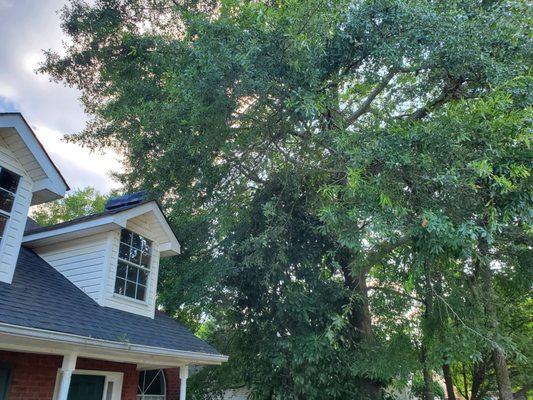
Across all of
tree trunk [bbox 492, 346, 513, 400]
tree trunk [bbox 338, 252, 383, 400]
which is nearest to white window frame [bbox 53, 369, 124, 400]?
tree trunk [bbox 338, 252, 383, 400]

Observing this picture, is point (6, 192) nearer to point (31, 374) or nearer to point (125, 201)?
point (125, 201)

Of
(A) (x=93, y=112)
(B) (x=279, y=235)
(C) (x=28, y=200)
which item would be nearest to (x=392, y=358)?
(B) (x=279, y=235)

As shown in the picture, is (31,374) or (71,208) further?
(71,208)

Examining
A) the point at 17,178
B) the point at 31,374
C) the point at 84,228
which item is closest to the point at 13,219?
the point at 17,178

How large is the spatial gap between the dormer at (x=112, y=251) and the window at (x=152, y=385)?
2.84 m

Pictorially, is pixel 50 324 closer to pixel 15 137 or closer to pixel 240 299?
pixel 15 137

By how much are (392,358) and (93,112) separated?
11.2m

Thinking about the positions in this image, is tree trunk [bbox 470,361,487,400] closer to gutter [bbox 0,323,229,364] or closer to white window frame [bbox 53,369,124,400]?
gutter [bbox 0,323,229,364]

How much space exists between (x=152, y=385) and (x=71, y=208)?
18.2 m

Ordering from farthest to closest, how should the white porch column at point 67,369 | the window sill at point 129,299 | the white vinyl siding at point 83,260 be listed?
1. the window sill at point 129,299
2. the white vinyl siding at point 83,260
3. the white porch column at point 67,369

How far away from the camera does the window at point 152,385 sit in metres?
10.1

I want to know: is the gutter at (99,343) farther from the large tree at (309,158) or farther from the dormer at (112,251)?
the large tree at (309,158)

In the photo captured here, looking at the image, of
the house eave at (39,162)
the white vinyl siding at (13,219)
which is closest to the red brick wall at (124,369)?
the white vinyl siding at (13,219)

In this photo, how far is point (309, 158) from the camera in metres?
9.41
